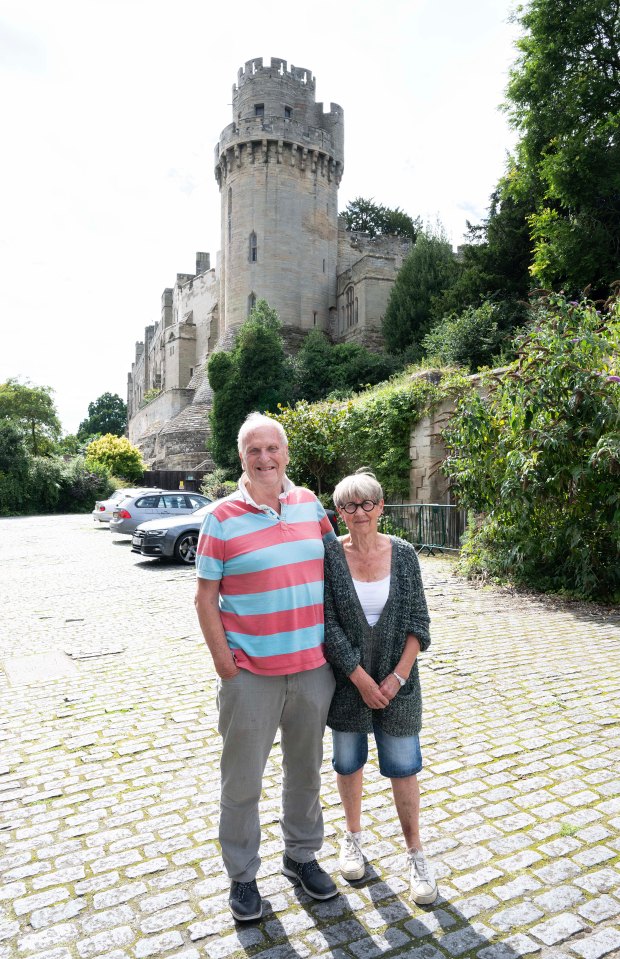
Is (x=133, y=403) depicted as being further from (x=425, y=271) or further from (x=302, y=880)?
(x=302, y=880)

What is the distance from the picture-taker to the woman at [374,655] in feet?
7.96

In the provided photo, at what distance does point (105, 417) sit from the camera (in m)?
93.3

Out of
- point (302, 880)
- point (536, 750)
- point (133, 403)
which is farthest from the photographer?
point (133, 403)

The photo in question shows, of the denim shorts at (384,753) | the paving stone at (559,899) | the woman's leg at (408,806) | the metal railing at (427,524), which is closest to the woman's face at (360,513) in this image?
the denim shorts at (384,753)

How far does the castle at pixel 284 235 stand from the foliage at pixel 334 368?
481cm

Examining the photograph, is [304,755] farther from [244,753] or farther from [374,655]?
[374,655]

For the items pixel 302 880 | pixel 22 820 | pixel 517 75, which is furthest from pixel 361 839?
pixel 517 75

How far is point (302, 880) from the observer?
246cm

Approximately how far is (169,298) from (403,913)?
234 feet

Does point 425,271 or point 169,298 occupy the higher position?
point 169,298

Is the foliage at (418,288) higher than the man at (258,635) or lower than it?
higher

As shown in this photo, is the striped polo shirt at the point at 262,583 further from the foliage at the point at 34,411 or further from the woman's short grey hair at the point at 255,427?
the foliage at the point at 34,411

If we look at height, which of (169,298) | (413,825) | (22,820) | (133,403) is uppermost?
(169,298)

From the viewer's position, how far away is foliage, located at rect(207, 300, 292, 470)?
34.4m
